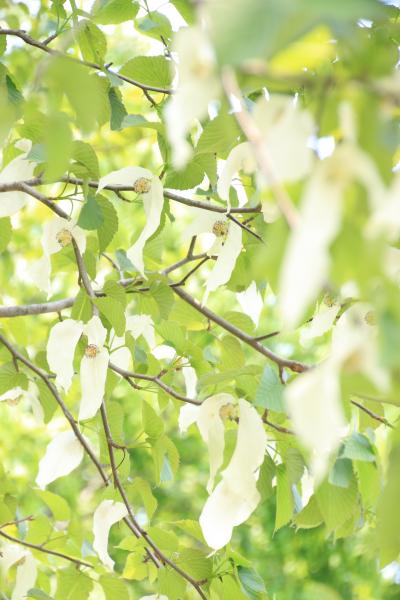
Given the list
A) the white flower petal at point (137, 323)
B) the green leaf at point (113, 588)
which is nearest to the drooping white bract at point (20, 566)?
the green leaf at point (113, 588)

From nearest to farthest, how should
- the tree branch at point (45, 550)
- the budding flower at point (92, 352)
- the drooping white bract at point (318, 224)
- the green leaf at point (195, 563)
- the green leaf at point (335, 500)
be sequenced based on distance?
1. the drooping white bract at point (318, 224)
2. the green leaf at point (335, 500)
3. the budding flower at point (92, 352)
4. the green leaf at point (195, 563)
5. the tree branch at point (45, 550)

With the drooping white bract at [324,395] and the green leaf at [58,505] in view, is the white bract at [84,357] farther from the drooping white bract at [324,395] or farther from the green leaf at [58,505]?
the drooping white bract at [324,395]

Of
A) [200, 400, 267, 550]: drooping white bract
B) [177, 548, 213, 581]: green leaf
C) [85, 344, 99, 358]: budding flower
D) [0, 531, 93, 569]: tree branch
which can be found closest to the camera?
[200, 400, 267, 550]: drooping white bract

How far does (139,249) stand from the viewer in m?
0.85

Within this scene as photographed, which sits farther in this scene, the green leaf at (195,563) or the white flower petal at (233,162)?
the green leaf at (195,563)

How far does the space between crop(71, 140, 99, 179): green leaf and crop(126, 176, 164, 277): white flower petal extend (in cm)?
9

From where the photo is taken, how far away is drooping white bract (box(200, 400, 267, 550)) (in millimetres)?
725

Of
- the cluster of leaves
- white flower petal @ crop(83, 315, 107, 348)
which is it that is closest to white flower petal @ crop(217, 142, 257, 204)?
the cluster of leaves

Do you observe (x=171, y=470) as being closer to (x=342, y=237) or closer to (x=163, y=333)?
(x=163, y=333)

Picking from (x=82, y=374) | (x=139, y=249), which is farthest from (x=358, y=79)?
(x=82, y=374)

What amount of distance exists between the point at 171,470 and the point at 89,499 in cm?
334

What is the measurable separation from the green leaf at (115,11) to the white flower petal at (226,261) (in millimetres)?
310

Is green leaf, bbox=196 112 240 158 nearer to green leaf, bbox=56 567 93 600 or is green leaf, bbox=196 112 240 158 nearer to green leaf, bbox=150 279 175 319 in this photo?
green leaf, bbox=150 279 175 319

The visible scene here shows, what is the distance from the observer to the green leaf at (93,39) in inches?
42.1
